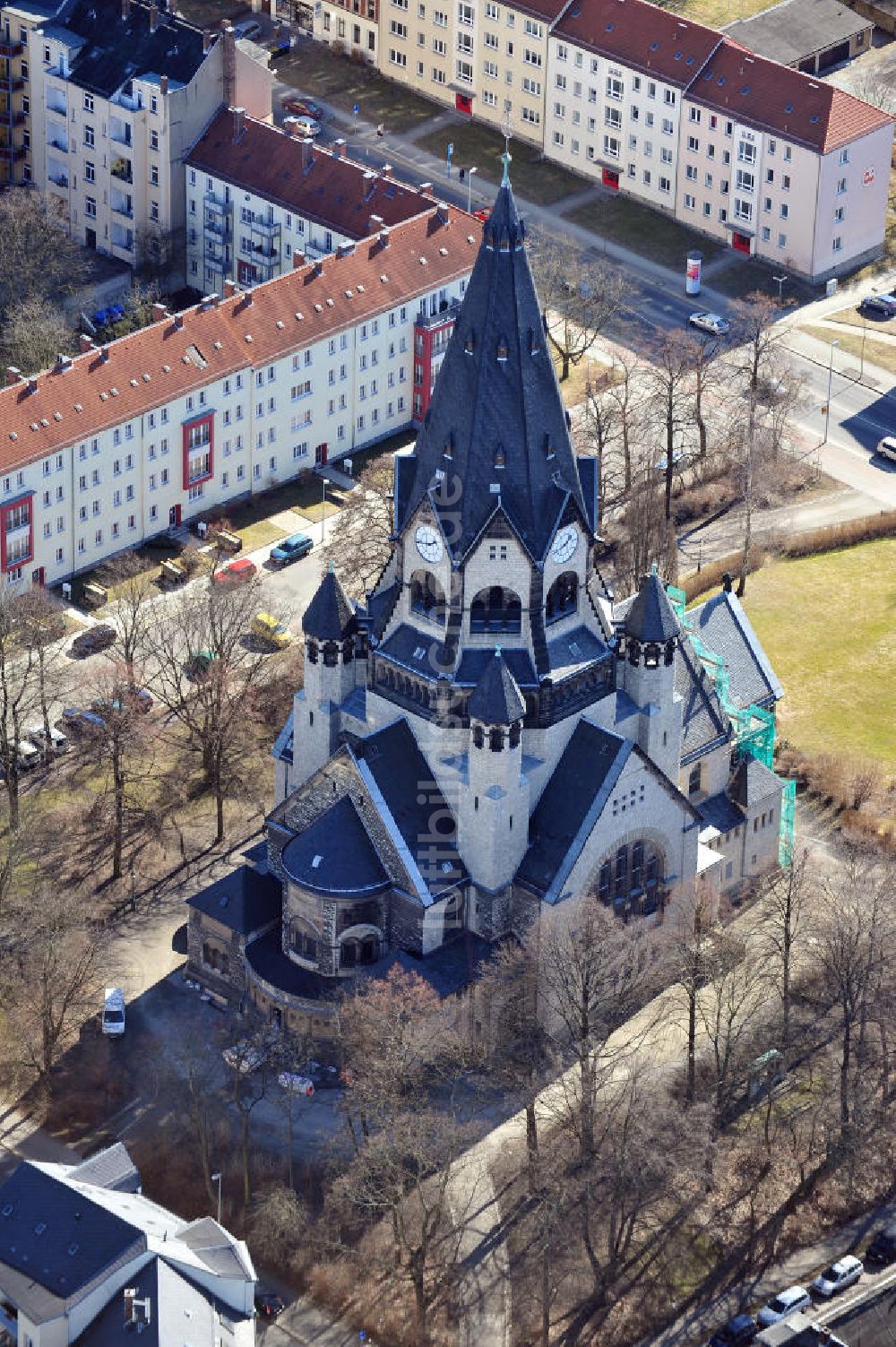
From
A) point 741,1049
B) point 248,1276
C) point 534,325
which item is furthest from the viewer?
point 741,1049

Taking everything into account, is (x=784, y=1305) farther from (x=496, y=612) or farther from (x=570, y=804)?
(x=496, y=612)

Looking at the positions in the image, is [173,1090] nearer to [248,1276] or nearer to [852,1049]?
[248,1276]

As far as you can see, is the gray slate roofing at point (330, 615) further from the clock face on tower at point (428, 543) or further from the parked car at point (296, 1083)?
the parked car at point (296, 1083)

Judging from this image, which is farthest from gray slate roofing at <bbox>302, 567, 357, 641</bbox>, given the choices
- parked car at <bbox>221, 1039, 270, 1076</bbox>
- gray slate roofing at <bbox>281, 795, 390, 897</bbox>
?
parked car at <bbox>221, 1039, 270, 1076</bbox>

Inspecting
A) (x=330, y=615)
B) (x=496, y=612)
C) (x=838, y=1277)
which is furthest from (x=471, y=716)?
(x=838, y=1277)

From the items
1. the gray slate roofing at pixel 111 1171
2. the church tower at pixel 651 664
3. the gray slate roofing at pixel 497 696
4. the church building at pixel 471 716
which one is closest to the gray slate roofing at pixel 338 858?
the church building at pixel 471 716

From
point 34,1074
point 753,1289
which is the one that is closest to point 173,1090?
point 34,1074
